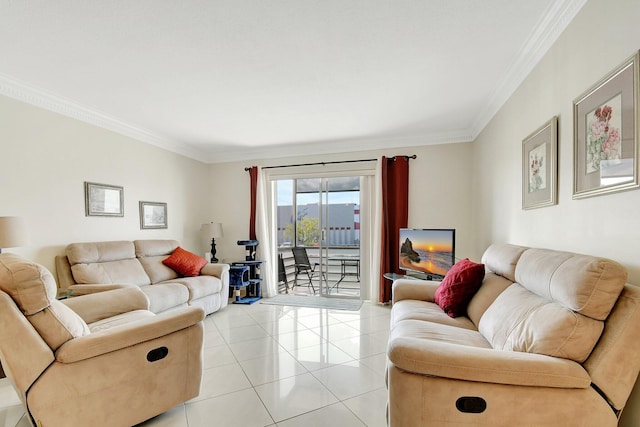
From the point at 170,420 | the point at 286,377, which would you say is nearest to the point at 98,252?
the point at 170,420

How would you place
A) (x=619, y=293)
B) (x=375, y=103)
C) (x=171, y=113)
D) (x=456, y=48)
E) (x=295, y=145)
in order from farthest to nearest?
(x=295, y=145) → (x=171, y=113) → (x=375, y=103) → (x=456, y=48) → (x=619, y=293)

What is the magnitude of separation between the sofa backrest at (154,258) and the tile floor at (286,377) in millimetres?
875

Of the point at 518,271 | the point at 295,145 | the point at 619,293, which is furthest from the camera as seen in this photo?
the point at 295,145

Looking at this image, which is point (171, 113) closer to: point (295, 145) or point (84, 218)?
point (84, 218)

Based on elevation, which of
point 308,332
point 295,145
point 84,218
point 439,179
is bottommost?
point 308,332

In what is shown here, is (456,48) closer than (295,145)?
Yes

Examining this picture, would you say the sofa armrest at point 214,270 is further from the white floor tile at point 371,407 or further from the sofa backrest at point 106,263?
the white floor tile at point 371,407

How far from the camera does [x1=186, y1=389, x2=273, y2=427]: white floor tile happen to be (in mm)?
1817

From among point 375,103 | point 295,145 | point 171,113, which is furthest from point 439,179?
point 171,113

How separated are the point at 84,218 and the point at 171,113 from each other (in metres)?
1.61

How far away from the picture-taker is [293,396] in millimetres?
2088

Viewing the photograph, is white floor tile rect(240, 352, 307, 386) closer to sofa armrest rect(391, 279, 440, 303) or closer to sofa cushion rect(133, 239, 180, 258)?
sofa armrest rect(391, 279, 440, 303)

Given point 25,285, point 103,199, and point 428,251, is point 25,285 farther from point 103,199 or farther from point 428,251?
point 428,251

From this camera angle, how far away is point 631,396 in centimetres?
124
